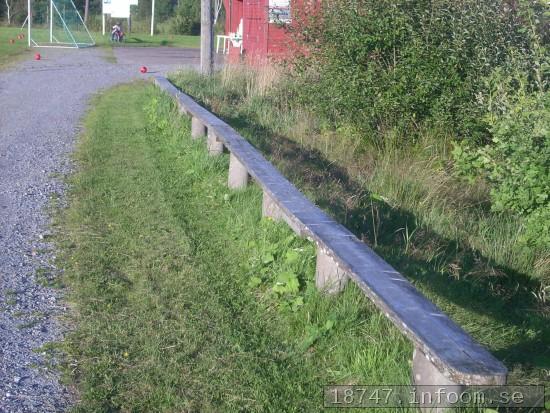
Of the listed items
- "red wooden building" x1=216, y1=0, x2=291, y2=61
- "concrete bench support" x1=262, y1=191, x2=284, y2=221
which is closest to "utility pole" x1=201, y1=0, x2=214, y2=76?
"red wooden building" x1=216, y1=0, x2=291, y2=61

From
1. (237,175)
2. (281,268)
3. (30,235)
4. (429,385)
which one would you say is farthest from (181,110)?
(429,385)

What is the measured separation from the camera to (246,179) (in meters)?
7.44

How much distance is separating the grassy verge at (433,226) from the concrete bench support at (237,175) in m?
0.65

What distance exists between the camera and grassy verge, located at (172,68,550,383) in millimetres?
5208

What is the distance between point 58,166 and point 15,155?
3.45ft

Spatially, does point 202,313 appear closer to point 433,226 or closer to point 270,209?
point 270,209

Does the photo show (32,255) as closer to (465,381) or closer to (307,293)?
(307,293)

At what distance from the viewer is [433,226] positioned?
7.39 metres

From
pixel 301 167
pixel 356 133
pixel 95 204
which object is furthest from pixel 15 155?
pixel 356 133

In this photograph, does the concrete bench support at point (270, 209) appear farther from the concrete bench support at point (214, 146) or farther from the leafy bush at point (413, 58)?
the leafy bush at point (413, 58)

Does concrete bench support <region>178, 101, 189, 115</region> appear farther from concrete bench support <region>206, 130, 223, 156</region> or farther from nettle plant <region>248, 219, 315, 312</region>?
nettle plant <region>248, 219, 315, 312</region>

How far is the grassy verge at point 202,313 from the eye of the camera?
3.97 meters

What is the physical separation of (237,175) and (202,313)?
2865 millimetres

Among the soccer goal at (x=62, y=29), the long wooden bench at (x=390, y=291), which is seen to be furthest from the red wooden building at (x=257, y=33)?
the long wooden bench at (x=390, y=291)
